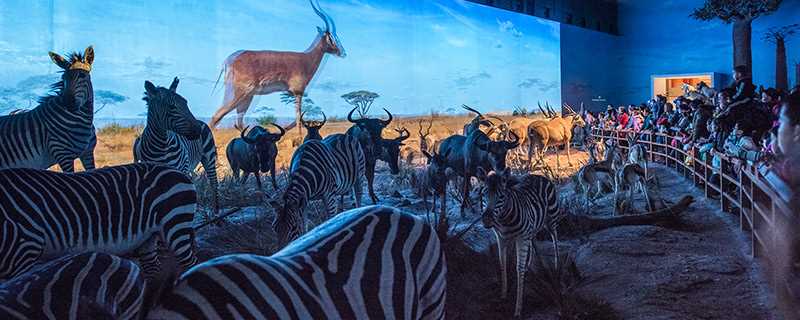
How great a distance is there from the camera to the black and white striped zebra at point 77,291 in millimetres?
1845

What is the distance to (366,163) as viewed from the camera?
819 cm

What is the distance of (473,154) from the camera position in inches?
321

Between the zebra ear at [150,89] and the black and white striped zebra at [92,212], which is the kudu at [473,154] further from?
the black and white striped zebra at [92,212]

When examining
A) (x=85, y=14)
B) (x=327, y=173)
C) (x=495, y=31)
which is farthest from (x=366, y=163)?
(x=495, y=31)

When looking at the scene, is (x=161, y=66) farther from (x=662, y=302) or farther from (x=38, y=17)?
(x=662, y=302)

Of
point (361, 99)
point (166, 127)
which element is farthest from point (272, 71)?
point (166, 127)

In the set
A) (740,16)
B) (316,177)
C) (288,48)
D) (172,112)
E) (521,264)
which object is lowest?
(521,264)

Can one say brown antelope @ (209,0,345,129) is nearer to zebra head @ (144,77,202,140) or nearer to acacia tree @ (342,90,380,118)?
acacia tree @ (342,90,380,118)

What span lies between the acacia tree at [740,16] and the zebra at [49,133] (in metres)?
17.9

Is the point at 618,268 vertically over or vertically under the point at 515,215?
under

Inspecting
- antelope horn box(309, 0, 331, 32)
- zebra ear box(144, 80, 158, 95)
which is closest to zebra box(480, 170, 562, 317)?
zebra ear box(144, 80, 158, 95)

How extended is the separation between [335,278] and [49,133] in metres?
4.19

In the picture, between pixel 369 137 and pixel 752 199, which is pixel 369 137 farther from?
pixel 752 199

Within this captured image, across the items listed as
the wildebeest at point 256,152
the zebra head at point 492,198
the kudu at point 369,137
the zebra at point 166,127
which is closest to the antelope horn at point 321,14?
the wildebeest at point 256,152
